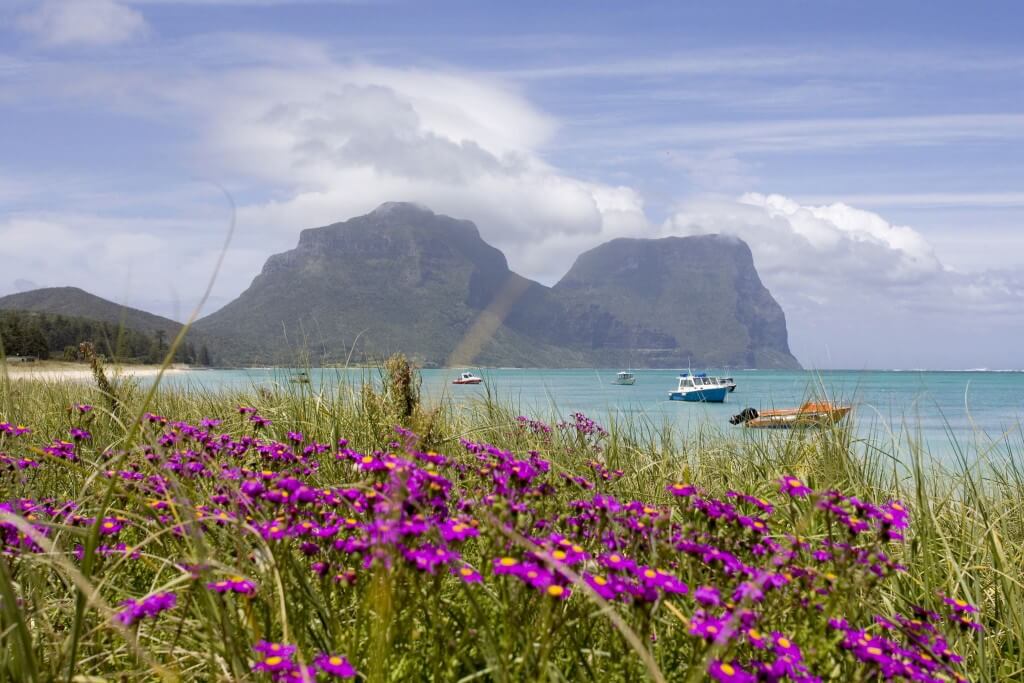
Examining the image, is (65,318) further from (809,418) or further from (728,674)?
(728,674)

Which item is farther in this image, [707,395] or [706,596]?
[707,395]

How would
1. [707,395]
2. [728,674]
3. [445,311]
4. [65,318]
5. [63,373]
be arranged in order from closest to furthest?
[728,674] → [63,373] → [707,395] → [445,311] → [65,318]

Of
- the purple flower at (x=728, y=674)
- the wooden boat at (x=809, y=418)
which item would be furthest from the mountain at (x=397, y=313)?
the wooden boat at (x=809, y=418)

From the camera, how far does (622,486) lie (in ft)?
15.1

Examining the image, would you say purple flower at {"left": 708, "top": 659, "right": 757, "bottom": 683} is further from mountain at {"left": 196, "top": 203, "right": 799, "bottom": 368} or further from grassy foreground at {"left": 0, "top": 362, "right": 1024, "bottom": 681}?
mountain at {"left": 196, "top": 203, "right": 799, "bottom": 368}

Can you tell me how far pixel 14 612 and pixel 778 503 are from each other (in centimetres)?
342

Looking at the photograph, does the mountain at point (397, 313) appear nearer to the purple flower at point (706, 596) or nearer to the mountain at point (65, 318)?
the purple flower at point (706, 596)

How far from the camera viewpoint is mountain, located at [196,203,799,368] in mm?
7707

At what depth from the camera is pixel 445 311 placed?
50.0 metres

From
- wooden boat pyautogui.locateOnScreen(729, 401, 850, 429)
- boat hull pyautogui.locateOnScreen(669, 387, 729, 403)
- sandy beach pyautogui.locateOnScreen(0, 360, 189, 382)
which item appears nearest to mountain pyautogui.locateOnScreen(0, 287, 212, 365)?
sandy beach pyautogui.locateOnScreen(0, 360, 189, 382)

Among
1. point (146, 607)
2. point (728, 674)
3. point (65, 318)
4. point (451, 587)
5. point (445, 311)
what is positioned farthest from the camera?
point (65, 318)

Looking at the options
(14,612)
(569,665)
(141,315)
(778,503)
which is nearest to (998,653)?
(778,503)

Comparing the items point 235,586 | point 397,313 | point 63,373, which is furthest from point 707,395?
point 235,586

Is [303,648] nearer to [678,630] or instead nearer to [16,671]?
[16,671]
